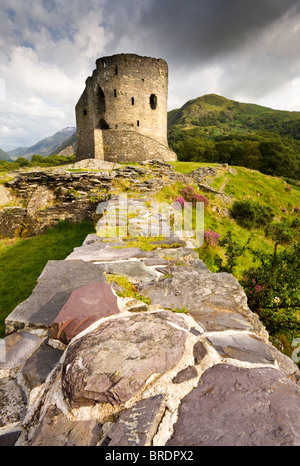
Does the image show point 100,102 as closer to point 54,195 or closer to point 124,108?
point 124,108

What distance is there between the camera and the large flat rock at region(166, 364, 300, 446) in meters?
1.08

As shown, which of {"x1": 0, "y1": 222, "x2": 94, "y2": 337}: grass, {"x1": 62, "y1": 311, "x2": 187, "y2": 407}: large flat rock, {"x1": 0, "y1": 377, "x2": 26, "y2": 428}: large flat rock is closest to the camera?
{"x1": 62, "y1": 311, "x2": 187, "y2": 407}: large flat rock

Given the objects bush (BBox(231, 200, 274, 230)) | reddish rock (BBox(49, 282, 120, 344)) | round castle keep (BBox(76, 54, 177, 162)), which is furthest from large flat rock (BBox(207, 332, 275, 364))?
round castle keep (BBox(76, 54, 177, 162))

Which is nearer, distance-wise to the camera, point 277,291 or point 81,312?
Answer: point 81,312

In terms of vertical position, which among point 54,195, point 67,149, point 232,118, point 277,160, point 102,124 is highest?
point 232,118

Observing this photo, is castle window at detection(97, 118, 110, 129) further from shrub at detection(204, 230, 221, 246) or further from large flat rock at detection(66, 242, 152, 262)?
large flat rock at detection(66, 242, 152, 262)

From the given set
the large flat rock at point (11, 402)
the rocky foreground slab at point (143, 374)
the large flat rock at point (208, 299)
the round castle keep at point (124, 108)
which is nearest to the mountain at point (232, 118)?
the round castle keep at point (124, 108)

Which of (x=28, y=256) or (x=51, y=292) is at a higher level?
(x=51, y=292)

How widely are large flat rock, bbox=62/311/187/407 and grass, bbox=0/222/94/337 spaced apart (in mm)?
3854

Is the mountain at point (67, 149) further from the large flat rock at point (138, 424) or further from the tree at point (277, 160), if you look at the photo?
the large flat rock at point (138, 424)

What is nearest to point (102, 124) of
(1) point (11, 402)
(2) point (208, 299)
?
(2) point (208, 299)

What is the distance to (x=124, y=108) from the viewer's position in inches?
929

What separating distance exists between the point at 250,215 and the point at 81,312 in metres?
13.8
